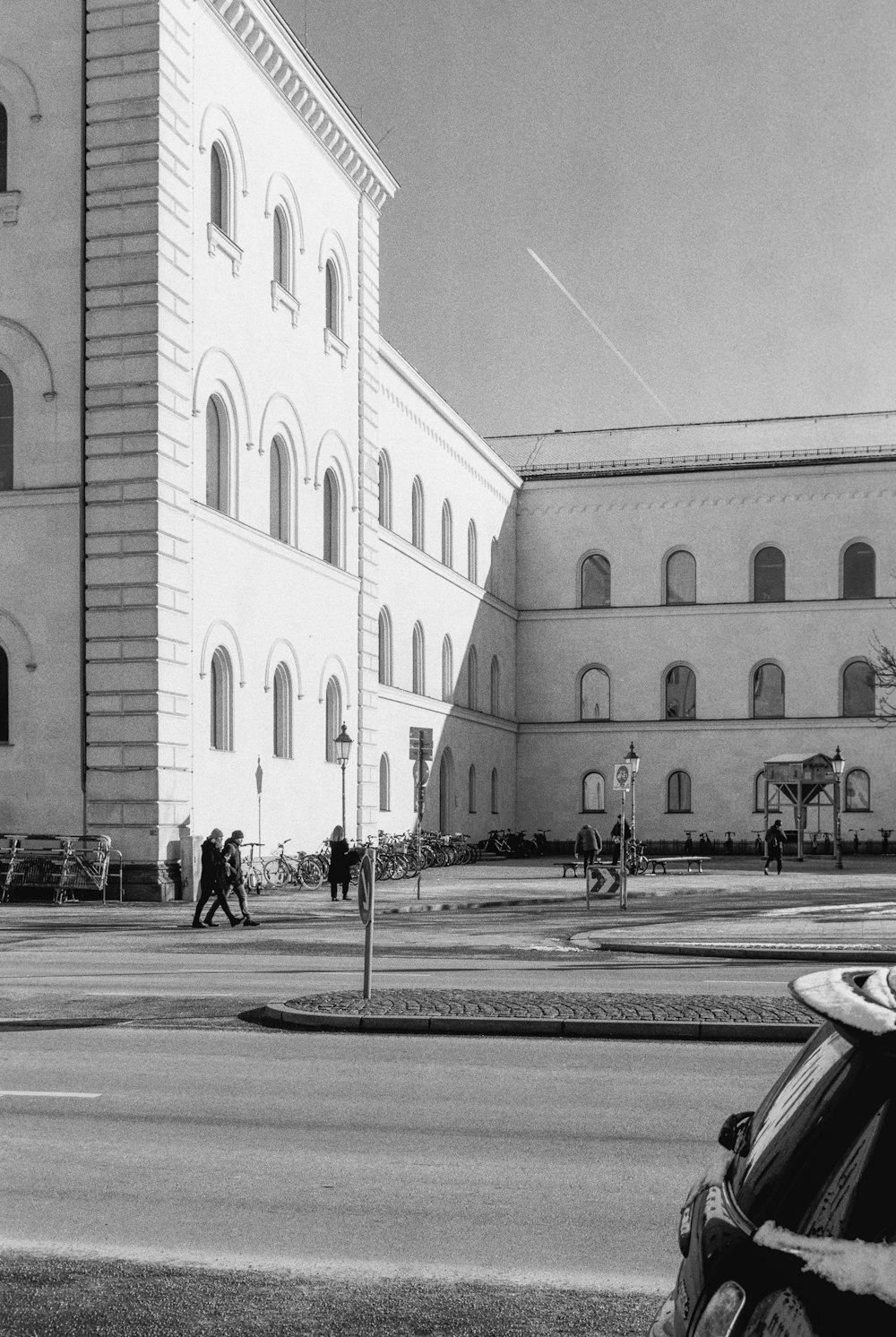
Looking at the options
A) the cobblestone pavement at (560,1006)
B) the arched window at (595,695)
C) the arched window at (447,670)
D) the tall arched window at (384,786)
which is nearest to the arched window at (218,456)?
the tall arched window at (384,786)

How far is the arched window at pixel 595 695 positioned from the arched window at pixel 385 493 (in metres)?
17.3

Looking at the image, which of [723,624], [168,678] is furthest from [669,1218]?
[723,624]

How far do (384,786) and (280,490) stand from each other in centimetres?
1182

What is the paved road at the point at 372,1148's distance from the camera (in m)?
6.36

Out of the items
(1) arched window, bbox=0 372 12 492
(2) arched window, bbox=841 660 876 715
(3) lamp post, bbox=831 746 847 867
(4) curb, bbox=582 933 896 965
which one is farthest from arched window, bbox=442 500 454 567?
(4) curb, bbox=582 933 896 965

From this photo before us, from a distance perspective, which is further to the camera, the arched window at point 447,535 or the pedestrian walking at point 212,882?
the arched window at point 447,535

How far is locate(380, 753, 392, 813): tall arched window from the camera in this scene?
46.0 metres

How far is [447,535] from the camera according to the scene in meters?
56.2

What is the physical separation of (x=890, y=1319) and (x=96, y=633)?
Result: 89.9ft

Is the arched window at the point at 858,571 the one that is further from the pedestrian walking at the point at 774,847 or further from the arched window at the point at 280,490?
the arched window at the point at 280,490

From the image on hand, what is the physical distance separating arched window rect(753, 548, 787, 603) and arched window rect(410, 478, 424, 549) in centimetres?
1576

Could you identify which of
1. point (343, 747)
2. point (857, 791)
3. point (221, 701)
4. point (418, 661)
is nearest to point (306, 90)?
point (221, 701)

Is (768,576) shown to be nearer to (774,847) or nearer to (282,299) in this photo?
(774,847)

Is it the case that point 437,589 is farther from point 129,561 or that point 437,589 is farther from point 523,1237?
point 523,1237
